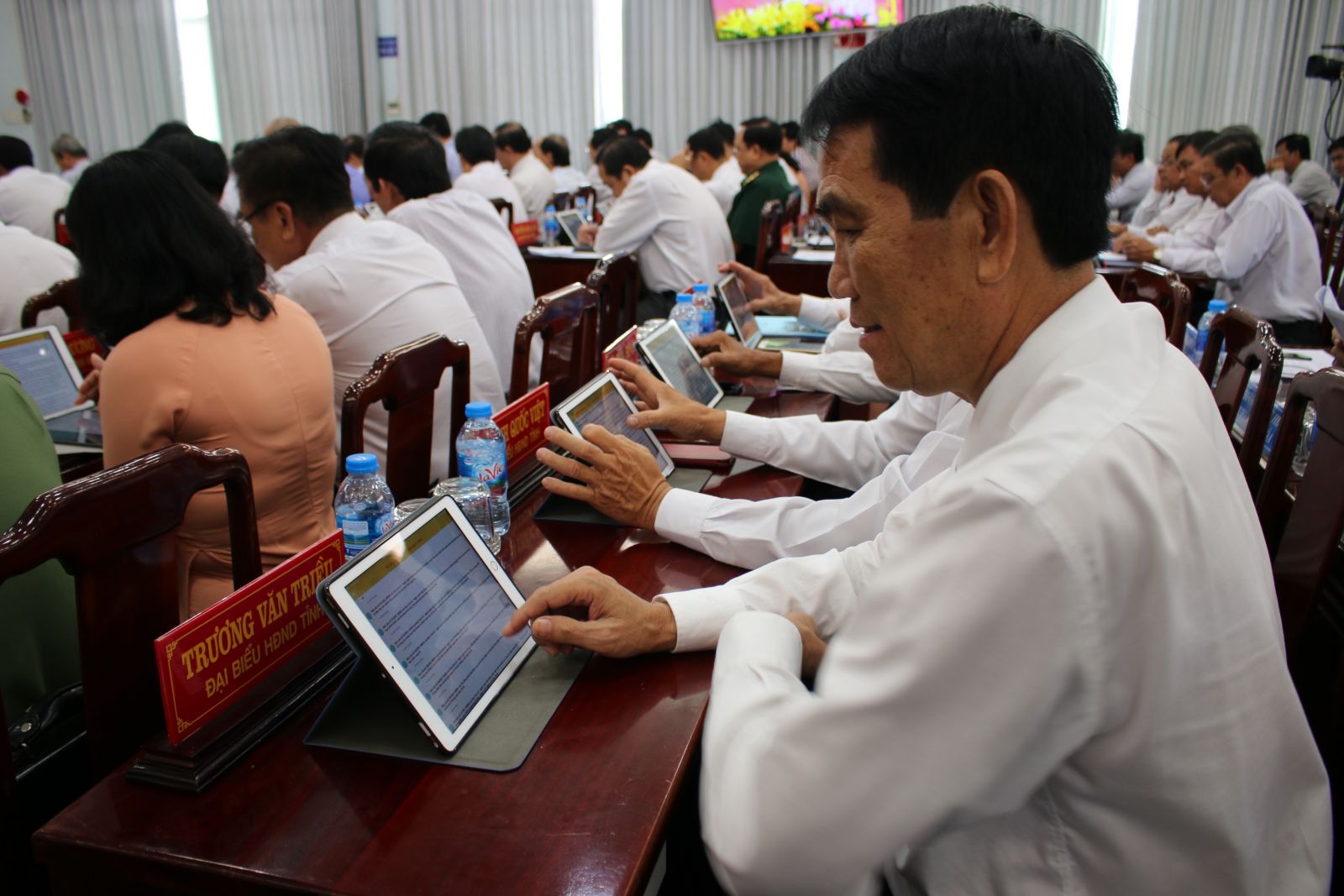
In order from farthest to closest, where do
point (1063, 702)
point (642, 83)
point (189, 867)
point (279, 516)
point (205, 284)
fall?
point (642, 83), point (279, 516), point (205, 284), point (189, 867), point (1063, 702)

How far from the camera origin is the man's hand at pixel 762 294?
300 cm

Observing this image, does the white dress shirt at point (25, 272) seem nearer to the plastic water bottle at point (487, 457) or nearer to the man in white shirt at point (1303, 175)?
the plastic water bottle at point (487, 457)

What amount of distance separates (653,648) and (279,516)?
938mm

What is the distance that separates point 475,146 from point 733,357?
15.4ft

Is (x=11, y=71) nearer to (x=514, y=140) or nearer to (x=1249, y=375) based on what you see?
(x=514, y=140)

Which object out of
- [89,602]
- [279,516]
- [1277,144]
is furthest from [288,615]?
[1277,144]

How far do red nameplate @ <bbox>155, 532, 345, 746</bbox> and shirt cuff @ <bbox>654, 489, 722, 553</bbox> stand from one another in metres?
0.47

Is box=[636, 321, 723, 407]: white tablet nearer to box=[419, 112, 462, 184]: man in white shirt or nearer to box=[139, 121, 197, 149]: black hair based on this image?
box=[139, 121, 197, 149]: black hair

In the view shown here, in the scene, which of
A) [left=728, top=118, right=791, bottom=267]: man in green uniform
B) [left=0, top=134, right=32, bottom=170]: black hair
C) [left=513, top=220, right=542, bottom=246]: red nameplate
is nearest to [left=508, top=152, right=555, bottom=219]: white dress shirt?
[left=513, top=220, right=542, bottom=246]: red nameplate

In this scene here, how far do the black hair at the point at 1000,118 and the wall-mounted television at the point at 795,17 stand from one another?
867 centimetres

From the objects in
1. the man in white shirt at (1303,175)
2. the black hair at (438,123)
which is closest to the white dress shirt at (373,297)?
the black hair at (438,123)

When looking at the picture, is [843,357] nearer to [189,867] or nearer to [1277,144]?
[189,867]

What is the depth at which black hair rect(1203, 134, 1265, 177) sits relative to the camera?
190 inches

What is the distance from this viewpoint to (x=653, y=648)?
1.07m
